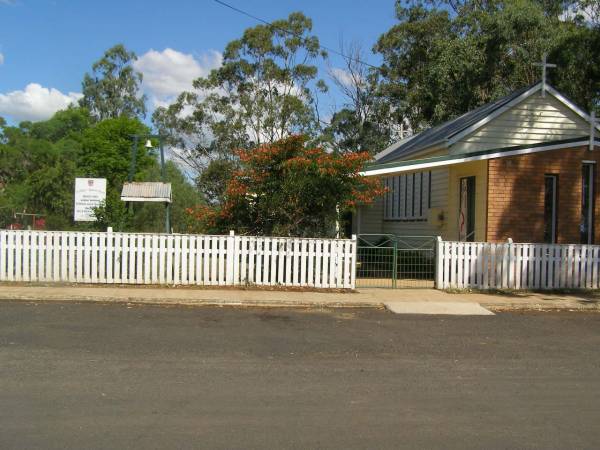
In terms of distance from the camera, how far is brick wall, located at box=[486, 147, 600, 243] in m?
15.6

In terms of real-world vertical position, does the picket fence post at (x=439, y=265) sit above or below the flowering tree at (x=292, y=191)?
below

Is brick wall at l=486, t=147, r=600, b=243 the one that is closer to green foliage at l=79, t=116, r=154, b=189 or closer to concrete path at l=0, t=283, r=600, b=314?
concrete path at l=0, t=283, r=600, b=314

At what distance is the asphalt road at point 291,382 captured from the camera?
492 centimetres

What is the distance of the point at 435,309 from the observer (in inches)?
457

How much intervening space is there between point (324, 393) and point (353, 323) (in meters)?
4.17

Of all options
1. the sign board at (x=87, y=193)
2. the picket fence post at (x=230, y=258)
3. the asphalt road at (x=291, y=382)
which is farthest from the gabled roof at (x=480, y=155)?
the sign board at (x=87, y=193)

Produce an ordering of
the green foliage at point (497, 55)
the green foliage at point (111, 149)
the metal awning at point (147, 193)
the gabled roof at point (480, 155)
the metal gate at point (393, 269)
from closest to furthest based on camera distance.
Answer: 1. the metal gate at point (393, 269)
2. the gabled roof at point (480, 155)
3. the metal awning at point (147, 193)
4. the green foliage at point (497, 55)
5. the green foliage at point (111, 149)

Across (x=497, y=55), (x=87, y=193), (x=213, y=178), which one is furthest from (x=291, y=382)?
(x=213, y=178)

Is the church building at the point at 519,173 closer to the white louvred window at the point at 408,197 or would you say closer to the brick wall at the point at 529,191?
the brick wall at the point at 529,191

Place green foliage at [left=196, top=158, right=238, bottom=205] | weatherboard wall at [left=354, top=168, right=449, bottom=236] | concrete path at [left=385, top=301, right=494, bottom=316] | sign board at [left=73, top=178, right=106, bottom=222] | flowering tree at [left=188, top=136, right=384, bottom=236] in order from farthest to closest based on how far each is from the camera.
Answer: green foliage at [left=196, top=158, right=238, bottom=205] → sign board at [left=73, top=178, right=106, bottom=222] → weatherboard wall at [left=354, top=168, right=449, bottom=236] → flowering tree at [left=188, top=136, right=384, bottom=236] → concrete path at [left=385, top=301, right=494, bottom=316]

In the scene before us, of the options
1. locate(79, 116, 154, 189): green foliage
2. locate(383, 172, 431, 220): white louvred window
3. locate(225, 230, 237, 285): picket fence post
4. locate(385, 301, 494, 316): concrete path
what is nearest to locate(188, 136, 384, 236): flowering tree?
locate(225, 230, 237, 285): picket fence post

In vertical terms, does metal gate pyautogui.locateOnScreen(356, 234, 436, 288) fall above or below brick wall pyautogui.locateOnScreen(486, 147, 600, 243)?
below

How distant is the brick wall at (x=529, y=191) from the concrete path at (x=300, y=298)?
9.36 ft

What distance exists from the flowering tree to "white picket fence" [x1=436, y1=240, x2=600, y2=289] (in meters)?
2.40
